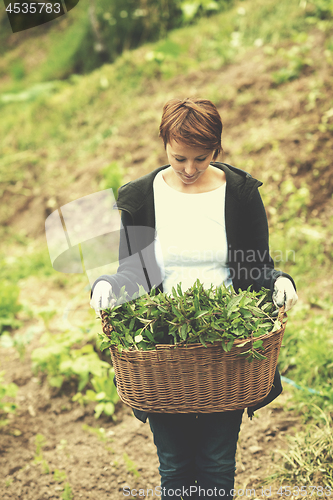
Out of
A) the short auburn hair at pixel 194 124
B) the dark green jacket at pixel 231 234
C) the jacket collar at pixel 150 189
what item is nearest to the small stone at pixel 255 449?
the dark green jacket at pixel 231 234

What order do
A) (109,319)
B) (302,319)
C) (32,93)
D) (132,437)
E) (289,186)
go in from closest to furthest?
(109,319), (132,437), (302,319), (289,186), (32,93)

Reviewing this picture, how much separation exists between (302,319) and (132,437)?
1623mm

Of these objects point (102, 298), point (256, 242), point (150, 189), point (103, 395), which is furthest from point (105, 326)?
point (103, 395)

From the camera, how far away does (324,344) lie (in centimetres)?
280

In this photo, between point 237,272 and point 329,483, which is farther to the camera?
point 329,483

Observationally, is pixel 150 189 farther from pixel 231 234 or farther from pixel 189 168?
pixel 231 234

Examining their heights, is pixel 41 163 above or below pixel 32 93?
below

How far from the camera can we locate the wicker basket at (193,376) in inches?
57.0

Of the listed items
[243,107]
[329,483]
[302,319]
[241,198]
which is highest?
[241,198]

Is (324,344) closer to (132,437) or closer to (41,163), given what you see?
(132,437)

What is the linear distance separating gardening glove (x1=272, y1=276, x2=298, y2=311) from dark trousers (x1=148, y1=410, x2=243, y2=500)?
0.50 metres

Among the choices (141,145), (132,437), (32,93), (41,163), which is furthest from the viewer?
(32,93)

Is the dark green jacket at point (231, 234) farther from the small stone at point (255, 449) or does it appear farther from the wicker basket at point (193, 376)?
the small stone at point (255, 449)

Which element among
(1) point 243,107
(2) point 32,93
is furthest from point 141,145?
(2) point 32,93
